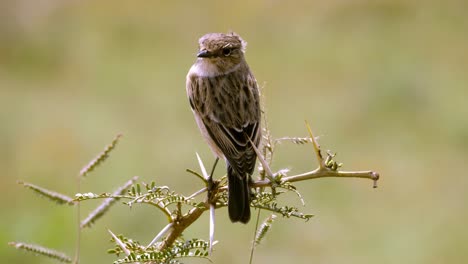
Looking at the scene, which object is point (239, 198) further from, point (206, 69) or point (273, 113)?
point (273, 113)

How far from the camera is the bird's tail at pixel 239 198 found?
12.2 ft

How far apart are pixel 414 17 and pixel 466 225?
641 cm

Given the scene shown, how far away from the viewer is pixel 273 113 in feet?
40.6

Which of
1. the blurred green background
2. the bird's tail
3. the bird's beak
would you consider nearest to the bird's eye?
the bird's beak

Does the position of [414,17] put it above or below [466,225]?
above

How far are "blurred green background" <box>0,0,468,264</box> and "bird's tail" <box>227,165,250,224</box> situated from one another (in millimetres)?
4530

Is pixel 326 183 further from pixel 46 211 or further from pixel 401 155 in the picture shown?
pixel 46 211

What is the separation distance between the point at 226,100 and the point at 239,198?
1310 mm

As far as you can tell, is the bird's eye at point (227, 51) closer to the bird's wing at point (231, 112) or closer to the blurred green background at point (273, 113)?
the bird's wing at point (231, 112)

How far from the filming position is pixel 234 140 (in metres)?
4.75

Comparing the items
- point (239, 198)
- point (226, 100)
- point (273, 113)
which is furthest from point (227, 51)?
point (273, 113)

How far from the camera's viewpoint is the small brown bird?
15.3 feet

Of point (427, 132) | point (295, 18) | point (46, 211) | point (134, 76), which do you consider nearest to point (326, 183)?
point (427, 132)

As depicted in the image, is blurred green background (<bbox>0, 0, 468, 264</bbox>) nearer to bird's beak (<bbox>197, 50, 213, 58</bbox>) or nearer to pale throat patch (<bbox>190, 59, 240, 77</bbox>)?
pale throat patch (<bbox>190, 59, 240, 77</bbox>)
